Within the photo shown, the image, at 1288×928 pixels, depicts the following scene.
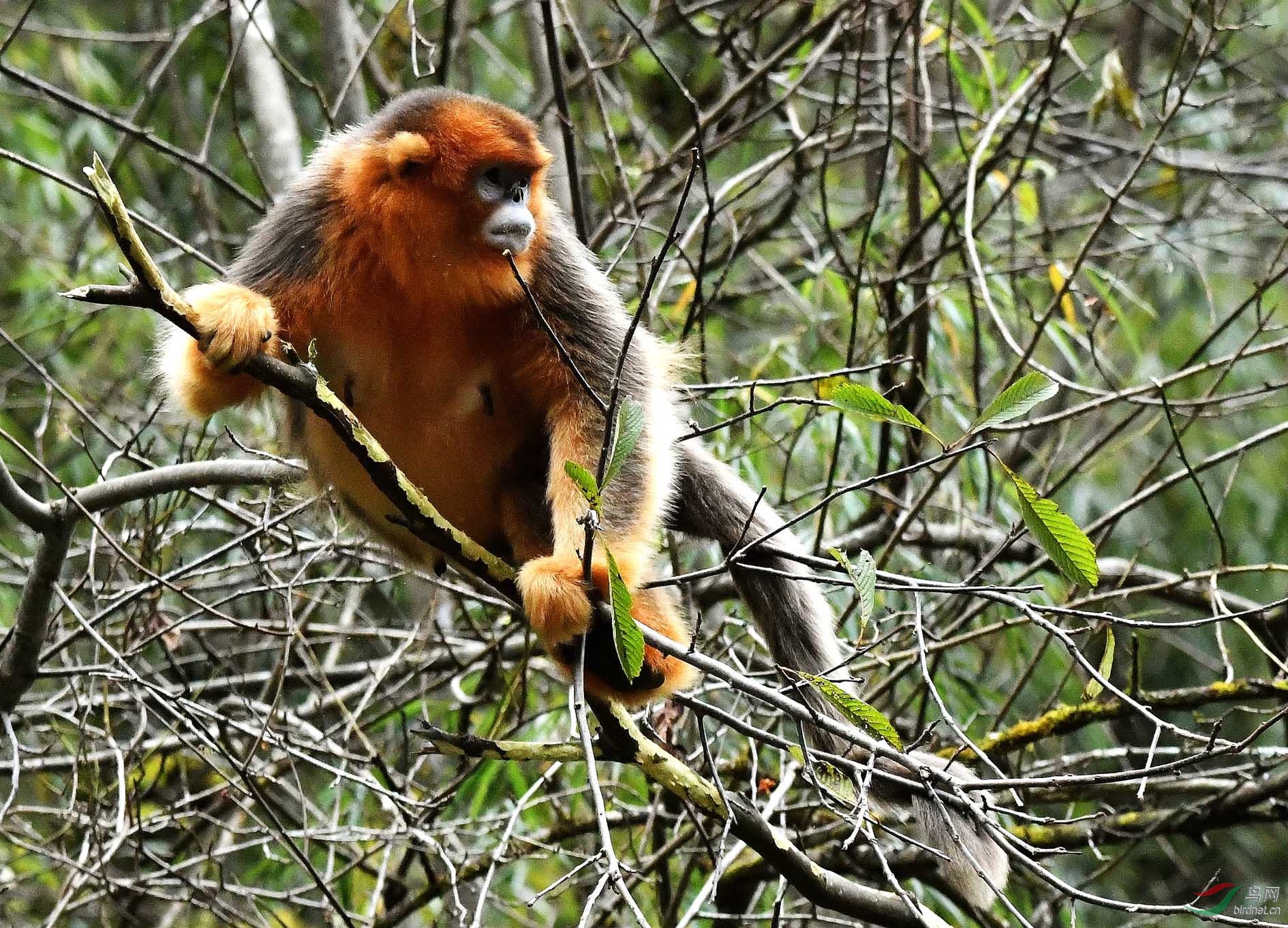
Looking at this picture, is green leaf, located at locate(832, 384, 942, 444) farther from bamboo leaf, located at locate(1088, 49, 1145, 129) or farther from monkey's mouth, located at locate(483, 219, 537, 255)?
bamboo leaf, located at locate(1088, 49, 1145, 129)

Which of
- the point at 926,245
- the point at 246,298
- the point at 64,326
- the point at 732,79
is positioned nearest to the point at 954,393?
the point at 926,245

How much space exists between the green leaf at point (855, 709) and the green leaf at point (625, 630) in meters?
0.26

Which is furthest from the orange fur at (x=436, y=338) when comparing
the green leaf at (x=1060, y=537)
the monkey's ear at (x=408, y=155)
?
the green leaf at (x=1060, y=537)

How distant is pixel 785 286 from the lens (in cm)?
447

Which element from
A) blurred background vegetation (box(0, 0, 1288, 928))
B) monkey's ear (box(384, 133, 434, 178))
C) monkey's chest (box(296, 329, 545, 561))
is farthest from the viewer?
blurred background vegetation (box(0, 0, 1288, 928))

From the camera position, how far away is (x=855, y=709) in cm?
190

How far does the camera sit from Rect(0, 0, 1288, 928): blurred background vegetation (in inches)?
133

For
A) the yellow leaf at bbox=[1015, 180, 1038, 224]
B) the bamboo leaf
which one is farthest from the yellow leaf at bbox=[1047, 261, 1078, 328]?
the bamboo leaf

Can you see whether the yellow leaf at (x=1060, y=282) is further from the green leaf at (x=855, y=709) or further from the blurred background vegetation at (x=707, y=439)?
the green leaf at (x=855, y=709)

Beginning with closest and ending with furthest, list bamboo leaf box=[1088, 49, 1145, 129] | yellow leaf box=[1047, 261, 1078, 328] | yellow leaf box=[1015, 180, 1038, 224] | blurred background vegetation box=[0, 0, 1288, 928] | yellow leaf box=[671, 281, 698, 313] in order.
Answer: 1. blurred background vegetation box=[0, 0, 1288, 928]
2. bamboo leaf box=[1088, 49, 1145, 129]
3. yellow leaf box=[1047, 261, 1078, 328]
4. yellow leaf box=[671, 281, 698, 313]
5. yellow leaf box=[1015, 180, 1038, 224]

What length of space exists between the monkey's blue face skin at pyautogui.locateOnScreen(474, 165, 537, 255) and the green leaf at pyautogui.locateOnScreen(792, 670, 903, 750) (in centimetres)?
129

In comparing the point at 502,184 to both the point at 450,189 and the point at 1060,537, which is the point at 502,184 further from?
A: the point at 1060,537

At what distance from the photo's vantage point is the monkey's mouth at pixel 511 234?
283cm

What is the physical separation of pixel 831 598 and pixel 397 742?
170 centimetres
